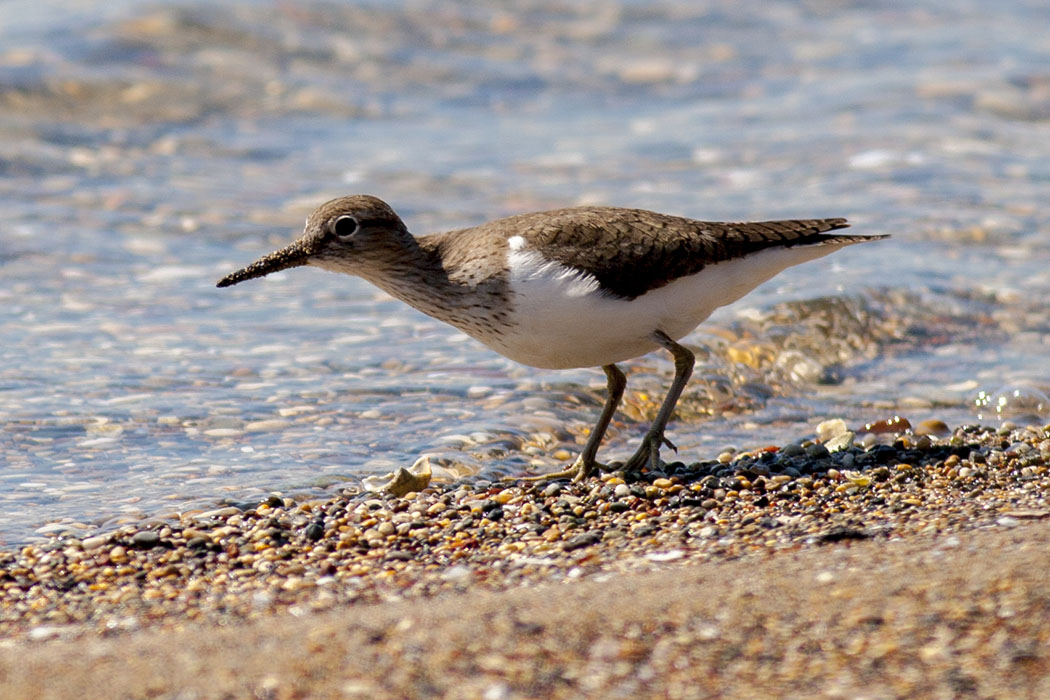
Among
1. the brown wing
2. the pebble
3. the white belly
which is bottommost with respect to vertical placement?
the pebble

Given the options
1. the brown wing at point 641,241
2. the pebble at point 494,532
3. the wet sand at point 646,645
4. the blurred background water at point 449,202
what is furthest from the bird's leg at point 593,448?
the wet sand at point 646,645

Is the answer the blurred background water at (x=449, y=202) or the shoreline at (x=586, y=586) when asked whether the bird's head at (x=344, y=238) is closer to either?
the blurred background water at (x=449, y=202)

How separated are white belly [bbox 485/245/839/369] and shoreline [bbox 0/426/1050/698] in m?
0.62

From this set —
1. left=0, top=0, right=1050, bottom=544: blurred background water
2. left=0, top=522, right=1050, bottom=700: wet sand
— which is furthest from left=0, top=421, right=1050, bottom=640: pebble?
left=0, top=0, right=1050, bottom=544: blurred background water

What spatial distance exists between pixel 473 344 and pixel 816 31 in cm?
1021

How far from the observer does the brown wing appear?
5.91 metres

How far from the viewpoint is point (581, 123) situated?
1412cm

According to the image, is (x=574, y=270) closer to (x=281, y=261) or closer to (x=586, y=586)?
(x=281, y=261)

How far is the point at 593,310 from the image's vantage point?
5.84 meters

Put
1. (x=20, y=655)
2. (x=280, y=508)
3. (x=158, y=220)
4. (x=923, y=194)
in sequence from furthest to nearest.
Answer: (x=923, y=194)
(x=158, y=220)
(x=280, y=508)
(x=20, y=655)

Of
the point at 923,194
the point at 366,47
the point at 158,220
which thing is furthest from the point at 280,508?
the point at 366,47

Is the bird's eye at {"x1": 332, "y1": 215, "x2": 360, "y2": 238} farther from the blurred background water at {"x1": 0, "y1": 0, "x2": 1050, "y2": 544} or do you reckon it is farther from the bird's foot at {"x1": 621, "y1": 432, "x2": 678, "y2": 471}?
the bird's foot at {"x1": 621, "y1": 432, "x2": 678, "y2": 471}

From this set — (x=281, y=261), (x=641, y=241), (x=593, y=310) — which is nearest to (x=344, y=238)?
(x=281, y=261)

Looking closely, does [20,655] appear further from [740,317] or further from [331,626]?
[740,317]
